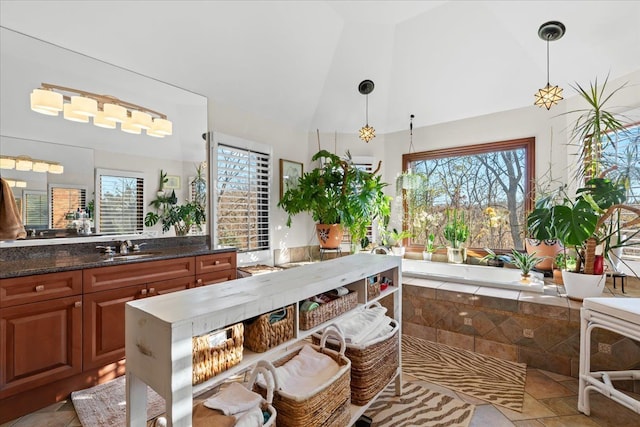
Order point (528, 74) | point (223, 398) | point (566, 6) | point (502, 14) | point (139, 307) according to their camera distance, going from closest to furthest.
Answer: point (139, 307)
point (223, 398)
point (566, 6)
point (502, 14)
point (528, 74)

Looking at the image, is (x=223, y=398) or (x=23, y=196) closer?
(x=223, y=398)

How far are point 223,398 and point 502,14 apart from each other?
3641mm

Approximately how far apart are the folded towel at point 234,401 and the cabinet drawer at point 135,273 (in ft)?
4.42

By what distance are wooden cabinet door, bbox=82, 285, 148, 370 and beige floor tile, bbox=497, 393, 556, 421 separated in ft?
8.39

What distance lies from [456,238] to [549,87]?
1875 mm

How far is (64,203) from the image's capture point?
93.4 inches

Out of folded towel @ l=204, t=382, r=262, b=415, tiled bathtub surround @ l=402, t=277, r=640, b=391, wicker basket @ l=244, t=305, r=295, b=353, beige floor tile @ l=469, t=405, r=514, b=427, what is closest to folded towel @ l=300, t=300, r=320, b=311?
wicker basket @ l=244, t=305, r=295, b=353

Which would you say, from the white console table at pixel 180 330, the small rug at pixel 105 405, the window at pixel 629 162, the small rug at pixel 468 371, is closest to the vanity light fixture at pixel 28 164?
the small rug at pixel 105 405

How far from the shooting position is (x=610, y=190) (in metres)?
2.35

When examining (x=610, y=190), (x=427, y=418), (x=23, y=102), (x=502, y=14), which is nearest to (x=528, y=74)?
(x=502, y=14)

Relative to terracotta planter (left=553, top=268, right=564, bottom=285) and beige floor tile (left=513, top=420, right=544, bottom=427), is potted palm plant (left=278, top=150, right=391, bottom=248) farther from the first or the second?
beige floor tile (left=513, top=420, right=544, bottom=427)

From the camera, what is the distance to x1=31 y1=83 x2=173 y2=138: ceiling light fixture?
2.28m

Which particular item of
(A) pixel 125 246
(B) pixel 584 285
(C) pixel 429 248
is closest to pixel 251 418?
(A) pixel 125 246

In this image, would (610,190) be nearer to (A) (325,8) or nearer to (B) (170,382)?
(A) (325,8)
